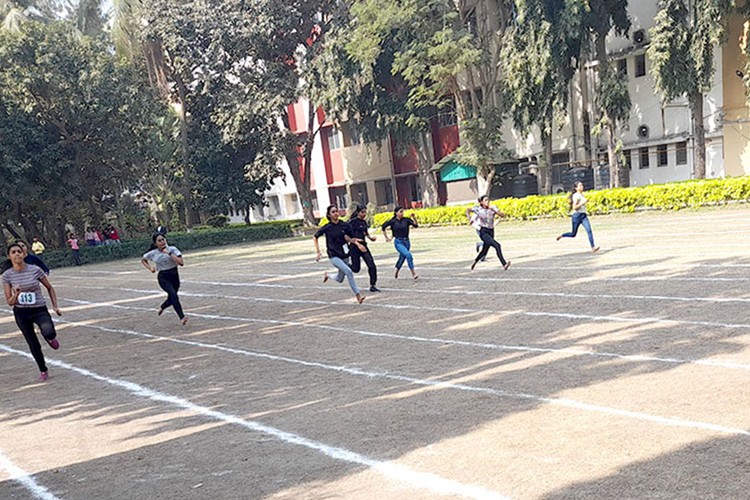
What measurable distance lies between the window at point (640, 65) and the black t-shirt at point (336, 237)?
2164cm

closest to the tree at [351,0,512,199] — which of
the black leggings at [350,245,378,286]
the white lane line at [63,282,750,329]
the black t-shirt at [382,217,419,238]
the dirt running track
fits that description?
the black t-shirt at [382,217,419,238]

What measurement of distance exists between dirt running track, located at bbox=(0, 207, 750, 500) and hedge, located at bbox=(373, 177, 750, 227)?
910 cm

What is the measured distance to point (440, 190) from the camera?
3809 centimetres

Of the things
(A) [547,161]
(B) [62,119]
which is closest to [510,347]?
(A) [547,161]

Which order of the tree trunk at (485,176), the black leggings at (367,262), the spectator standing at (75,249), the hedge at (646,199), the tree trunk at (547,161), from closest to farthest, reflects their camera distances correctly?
the black leggings at (367,262) → the hedge at (646,199) → the tree trunk at (547,161) → the tree trunk at (485,176) → the spectator standing at (75,249)

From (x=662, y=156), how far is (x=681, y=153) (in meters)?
0.91

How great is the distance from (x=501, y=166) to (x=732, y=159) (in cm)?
1035

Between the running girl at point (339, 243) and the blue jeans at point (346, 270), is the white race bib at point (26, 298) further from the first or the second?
the blue jeans at point (346, 270)

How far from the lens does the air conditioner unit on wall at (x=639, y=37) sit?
26.9 meters

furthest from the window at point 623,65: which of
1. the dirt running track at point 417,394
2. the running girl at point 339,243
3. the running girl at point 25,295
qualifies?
the running girl at point 25,295

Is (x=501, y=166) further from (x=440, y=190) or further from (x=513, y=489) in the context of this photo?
(x=513, y=489)

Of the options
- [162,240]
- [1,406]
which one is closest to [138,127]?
[162,240]

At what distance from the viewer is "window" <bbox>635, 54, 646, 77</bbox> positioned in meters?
27.6

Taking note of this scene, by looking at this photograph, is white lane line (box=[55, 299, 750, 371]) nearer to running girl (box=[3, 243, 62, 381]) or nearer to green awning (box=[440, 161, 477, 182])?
running girl (box=[3, 243, 62, 381])
